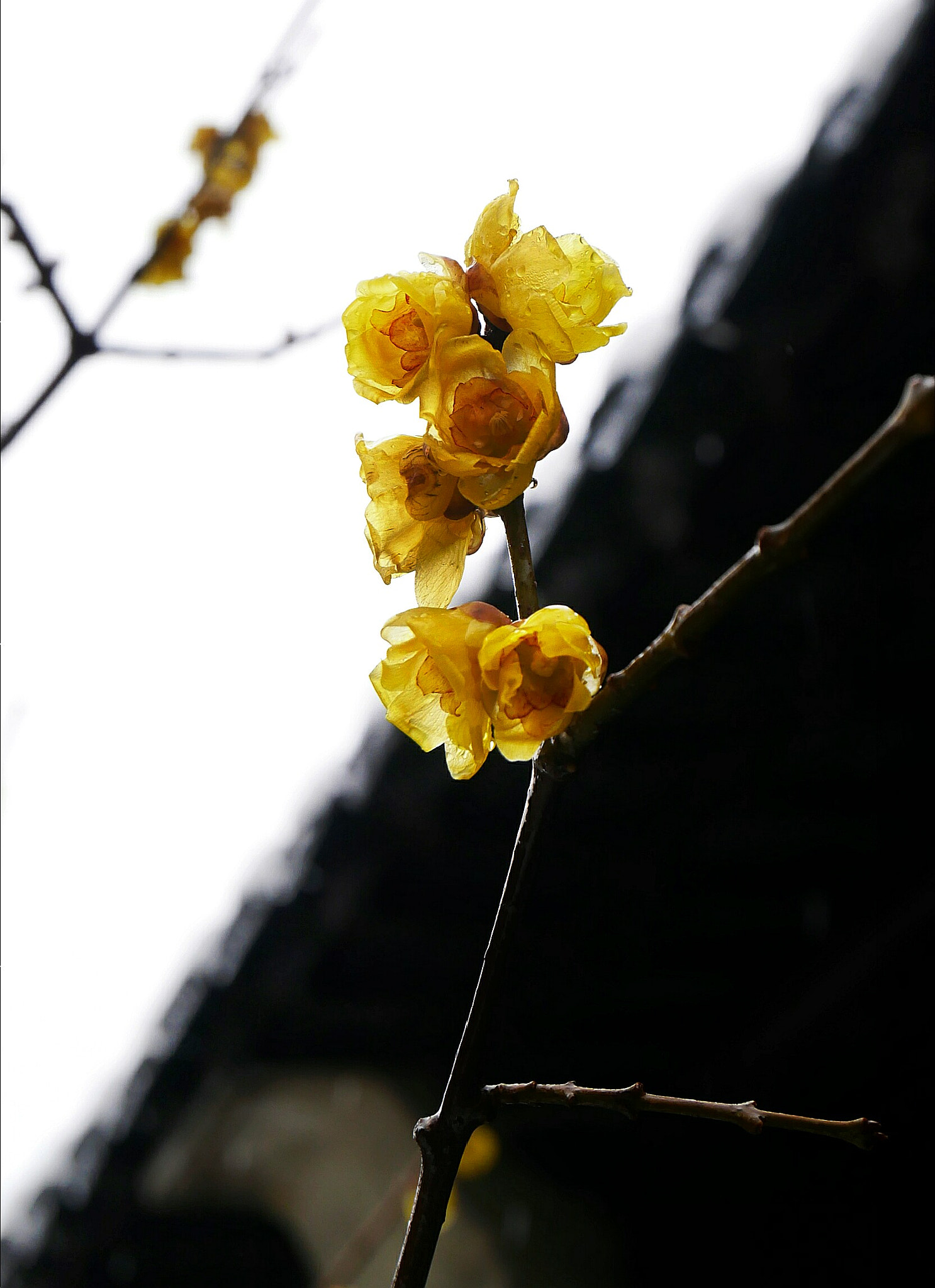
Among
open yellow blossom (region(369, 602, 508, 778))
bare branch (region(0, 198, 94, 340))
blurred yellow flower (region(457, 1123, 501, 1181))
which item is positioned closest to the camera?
open yellow blossom (region(369, 602, 508, 778))

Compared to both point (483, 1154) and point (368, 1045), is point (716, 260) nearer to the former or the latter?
point (368, 1045)

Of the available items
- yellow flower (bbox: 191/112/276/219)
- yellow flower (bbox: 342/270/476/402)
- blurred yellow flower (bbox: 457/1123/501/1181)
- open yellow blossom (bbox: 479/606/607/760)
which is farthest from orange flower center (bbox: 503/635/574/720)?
blurred yellow flower (bbox: 457/1123/501/1181)

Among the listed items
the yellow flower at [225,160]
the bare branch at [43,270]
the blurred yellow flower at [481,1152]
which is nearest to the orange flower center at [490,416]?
the bare branch at [43,270]

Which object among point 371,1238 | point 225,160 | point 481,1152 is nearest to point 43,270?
point 225,160

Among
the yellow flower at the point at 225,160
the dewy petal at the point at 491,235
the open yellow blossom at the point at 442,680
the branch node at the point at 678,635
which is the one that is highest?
the yellow flower at the point at 225,160

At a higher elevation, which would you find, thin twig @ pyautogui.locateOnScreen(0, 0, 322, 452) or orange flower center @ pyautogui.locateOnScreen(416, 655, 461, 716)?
thin twig @ pyautogui.locateOnScreen(0, 0, 322, 452)

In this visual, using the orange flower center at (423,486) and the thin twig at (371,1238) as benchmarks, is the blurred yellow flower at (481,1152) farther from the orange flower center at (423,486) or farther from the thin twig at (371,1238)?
the orange flower center at (423,486)

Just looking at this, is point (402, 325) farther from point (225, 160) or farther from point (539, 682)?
point (225, 160)

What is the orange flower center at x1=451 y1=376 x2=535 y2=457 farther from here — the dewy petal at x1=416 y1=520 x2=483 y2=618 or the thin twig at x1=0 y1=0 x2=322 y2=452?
the thin twig at x1=0 y1=0 x2=322 y2=452
